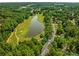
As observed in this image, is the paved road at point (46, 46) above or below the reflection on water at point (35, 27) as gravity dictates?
below

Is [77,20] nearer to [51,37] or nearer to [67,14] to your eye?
[67,14]

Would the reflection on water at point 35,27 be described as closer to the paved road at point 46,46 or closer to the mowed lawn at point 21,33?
the mowed lawn at point 21,33

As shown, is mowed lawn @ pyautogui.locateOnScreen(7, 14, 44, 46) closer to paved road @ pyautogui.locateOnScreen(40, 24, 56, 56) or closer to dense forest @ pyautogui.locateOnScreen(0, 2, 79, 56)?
dense forest @ pyautogui.locateOnScreen(0, 2, 79, 56)

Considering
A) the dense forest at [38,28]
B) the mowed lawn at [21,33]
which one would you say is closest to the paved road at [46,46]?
the dense forest at [38,28]

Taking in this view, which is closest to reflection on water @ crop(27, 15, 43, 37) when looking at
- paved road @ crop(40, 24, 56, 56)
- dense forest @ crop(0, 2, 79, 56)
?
dense forest @ crop(0, 2, 79, 56)

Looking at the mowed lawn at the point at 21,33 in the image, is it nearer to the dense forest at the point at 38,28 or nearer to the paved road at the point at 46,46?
the dense forest at the point at 38,28

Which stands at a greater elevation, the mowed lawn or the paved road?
the mowed lawn

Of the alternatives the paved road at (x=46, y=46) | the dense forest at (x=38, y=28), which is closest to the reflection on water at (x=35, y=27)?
the dense forest at (x=38, y=28)
